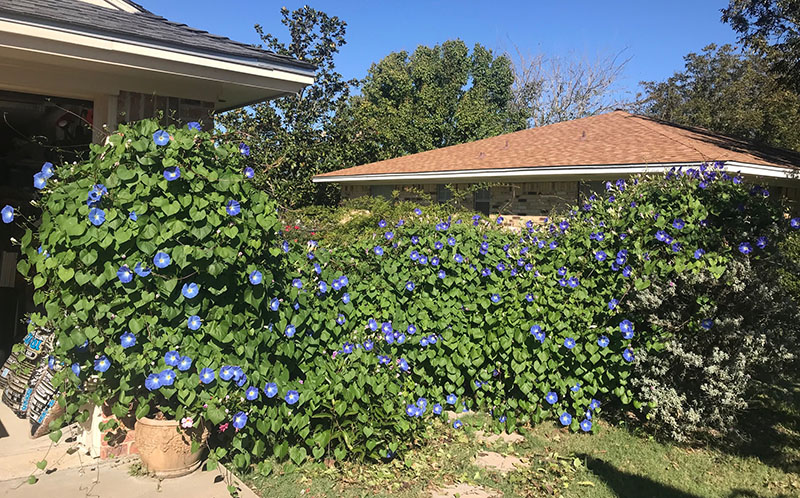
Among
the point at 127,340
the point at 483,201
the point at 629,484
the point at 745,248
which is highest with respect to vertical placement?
the point at 483,201

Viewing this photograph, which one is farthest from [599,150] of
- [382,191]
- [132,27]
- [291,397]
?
[291,397]

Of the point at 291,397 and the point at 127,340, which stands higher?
the point at 127,340

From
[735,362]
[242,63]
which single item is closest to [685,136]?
[735,362]

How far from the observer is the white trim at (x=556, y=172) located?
9445 millimetres

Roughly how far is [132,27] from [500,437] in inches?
158

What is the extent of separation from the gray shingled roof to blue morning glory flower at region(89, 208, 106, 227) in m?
1.29

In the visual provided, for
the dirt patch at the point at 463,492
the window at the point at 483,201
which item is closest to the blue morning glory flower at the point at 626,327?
the dirt patch at the point at 463,492

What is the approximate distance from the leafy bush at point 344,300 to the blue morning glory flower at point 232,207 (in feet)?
0.12

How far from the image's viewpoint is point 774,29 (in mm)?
13133

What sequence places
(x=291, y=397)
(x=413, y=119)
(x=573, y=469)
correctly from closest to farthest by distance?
(x=291, y=397) < (x=573, y=469) < (x=413, y=119)

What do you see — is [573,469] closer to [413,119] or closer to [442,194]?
[442,194]

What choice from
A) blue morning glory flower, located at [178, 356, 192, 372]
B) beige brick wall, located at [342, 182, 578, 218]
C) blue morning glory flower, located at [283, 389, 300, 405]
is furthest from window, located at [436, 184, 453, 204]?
blue morning glory flower, located at [178, 356, 192, 372]

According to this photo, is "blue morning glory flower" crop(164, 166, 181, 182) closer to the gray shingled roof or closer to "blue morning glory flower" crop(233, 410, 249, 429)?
the gray shingled roof

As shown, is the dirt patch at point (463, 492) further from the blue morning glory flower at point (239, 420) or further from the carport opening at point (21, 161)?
the carport opening at point (21, 161)
